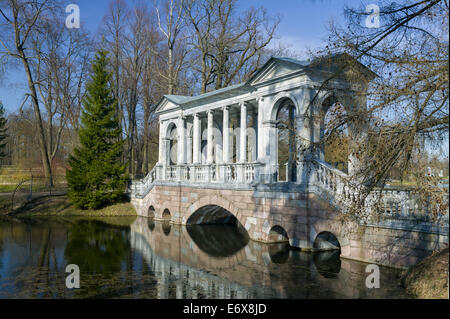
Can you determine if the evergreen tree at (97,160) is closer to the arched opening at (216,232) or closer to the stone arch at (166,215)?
the stone arch at (166,215)

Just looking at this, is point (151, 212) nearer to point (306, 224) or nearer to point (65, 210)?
point (65, 210)

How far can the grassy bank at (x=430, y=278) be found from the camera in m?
7.13

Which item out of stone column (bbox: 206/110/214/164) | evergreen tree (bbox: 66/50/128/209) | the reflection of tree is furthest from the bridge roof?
the reflection of tree

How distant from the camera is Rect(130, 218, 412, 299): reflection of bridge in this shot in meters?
8.16

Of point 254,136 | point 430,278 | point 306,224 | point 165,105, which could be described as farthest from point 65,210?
point 430,278

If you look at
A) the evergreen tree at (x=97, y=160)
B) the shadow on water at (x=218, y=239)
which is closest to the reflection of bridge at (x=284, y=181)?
the shadow on water at (x=218, y=239)

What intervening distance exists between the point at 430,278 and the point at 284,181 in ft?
20.0

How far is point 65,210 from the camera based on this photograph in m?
22.3

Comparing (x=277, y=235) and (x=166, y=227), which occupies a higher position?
(x=277, y=235)

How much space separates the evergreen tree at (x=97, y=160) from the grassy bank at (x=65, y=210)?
392 millimetres

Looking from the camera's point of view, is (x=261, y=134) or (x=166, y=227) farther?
(x=166, y=227)
